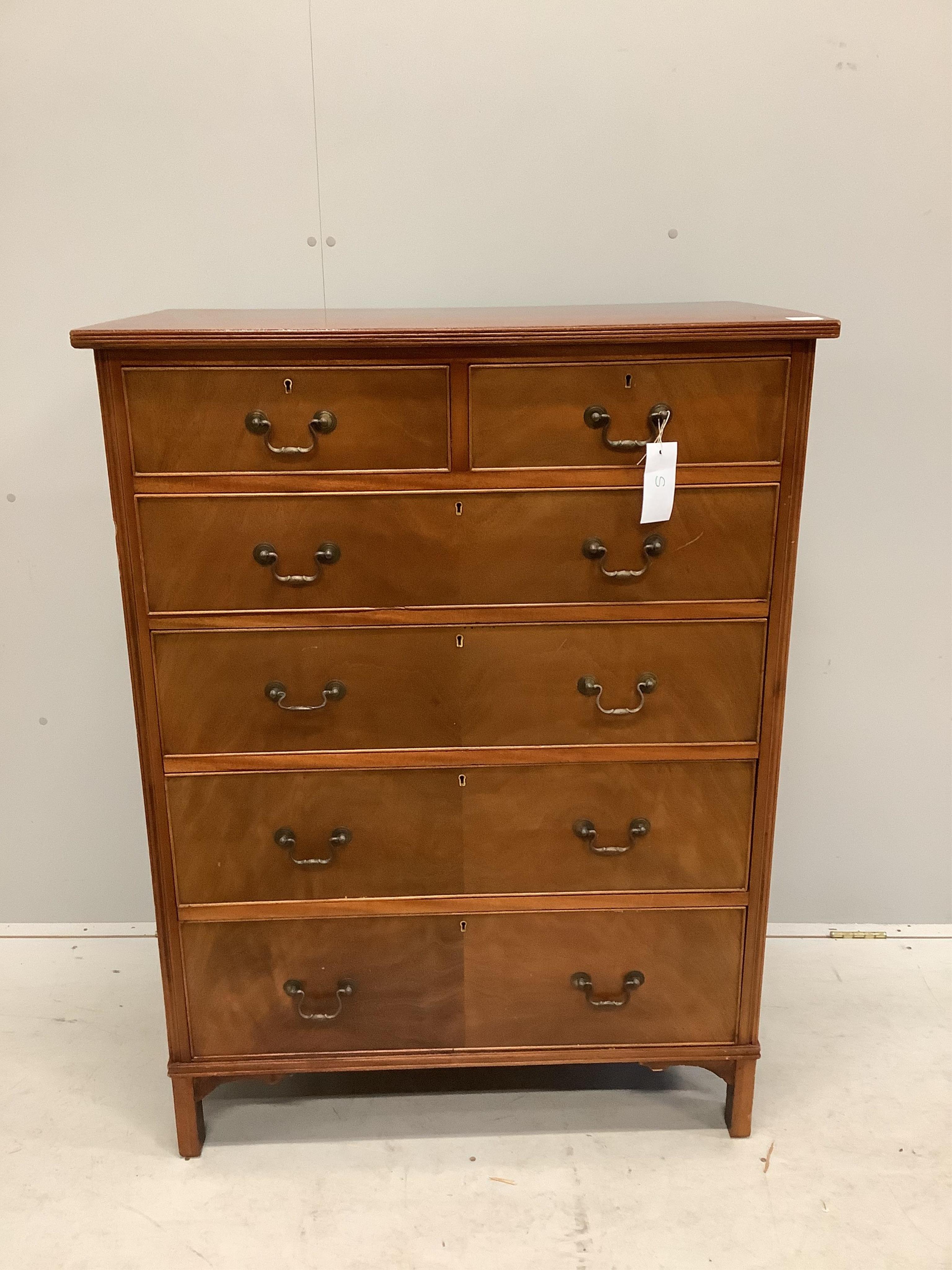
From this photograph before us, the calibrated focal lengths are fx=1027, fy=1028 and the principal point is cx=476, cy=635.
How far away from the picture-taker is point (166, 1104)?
1.89 metres

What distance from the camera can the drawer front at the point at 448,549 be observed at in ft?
4.96

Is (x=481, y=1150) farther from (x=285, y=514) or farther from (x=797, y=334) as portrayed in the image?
(x=797, y=334)

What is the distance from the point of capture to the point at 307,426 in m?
1.48

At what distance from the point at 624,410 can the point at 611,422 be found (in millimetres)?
25

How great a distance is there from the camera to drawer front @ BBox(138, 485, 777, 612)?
1511 millimetres

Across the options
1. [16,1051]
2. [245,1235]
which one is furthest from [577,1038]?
[16,1051]

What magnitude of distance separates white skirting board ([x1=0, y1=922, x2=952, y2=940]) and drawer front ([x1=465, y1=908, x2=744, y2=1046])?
696mm

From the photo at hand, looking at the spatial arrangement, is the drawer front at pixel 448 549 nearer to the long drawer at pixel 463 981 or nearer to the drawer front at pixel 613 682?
the drawer front at pixel 613 682

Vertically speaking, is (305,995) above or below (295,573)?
below

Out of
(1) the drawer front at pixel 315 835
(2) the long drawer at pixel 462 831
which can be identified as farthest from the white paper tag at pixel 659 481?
(1) the drawer front at pixel 315 835

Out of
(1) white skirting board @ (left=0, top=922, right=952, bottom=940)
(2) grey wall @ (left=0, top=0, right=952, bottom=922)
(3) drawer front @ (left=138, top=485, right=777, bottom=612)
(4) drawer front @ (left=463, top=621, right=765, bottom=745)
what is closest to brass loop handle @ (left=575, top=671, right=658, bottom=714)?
(4) drawer front @ (left=463, top=621, right=765, bottom=745)

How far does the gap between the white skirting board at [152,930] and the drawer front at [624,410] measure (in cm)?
132

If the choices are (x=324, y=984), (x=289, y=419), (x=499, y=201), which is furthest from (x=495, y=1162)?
(x=499, y=201)

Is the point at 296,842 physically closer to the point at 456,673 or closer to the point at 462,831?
the point at 462,831
